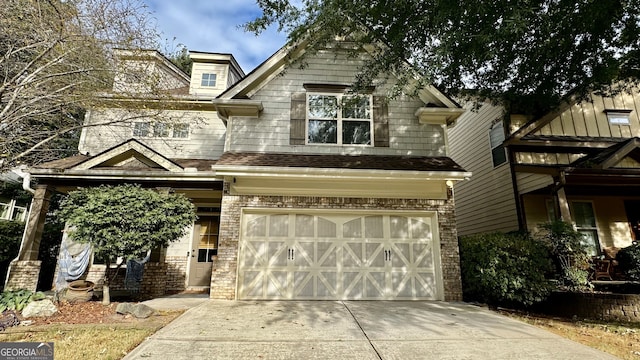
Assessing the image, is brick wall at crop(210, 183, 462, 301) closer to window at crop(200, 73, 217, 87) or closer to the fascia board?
the fascia board

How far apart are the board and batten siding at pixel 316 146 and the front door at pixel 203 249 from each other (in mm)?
3101

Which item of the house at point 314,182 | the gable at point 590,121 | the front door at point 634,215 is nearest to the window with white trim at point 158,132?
the house at point 314,182

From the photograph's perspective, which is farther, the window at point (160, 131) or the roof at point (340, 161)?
the window at point (160, 131)

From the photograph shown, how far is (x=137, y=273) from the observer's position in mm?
9344

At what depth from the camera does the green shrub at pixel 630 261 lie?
29.1 ft

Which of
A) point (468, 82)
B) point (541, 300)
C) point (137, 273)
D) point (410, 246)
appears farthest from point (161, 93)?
point (541, 300)

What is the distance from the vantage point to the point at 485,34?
268 inches

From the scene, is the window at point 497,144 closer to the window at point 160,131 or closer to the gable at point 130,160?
the gable at point 130,160

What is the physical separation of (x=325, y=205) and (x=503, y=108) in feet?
26.2

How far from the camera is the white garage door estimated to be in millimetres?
8133

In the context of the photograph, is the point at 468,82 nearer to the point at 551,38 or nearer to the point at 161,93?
the point at 551,38

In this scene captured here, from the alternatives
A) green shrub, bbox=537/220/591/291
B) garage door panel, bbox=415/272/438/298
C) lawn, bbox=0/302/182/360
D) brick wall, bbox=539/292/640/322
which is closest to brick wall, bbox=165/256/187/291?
lawn, bbox=0/302/182/360

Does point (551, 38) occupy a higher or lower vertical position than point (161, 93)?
higher

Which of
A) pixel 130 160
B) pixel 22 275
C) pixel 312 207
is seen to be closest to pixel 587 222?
pixel 312 207
